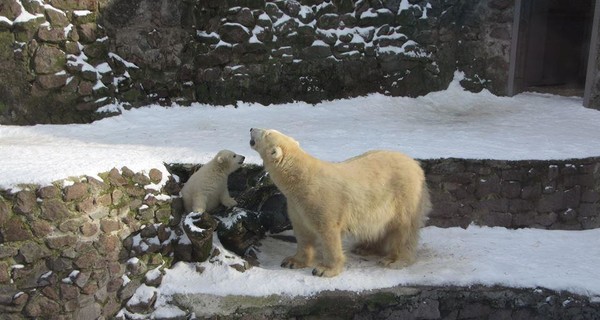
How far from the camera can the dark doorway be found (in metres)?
9.88

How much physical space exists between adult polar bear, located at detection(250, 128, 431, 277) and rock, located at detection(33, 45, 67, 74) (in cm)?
339

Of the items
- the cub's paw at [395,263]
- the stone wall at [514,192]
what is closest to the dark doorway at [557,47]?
the stone wall at [514,192]

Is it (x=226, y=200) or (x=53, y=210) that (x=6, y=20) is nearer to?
(x=53, y=210)

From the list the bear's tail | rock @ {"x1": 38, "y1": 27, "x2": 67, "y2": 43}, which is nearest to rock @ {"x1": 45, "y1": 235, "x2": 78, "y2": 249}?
the bear's tail

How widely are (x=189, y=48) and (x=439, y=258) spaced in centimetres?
434

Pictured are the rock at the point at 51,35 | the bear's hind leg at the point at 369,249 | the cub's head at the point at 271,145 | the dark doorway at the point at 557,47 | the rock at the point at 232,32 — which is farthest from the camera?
the dark doorway at the point at 557,47

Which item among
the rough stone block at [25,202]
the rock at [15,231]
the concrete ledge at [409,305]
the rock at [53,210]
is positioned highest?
the rough stone block at [25,202]

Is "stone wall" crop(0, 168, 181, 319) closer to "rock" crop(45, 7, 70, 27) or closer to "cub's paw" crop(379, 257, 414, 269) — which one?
"cub's paw" crop(379, 257, 414, 269)

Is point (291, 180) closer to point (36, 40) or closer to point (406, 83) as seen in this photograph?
point (36, 40)

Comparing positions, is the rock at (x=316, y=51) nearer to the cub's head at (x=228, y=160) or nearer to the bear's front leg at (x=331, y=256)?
the cub's head at (x=228, y=160)

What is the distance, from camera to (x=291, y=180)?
4.57m

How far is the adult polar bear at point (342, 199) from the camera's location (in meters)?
4.55

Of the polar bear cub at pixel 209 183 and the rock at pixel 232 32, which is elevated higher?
the rock at pixel 232 32

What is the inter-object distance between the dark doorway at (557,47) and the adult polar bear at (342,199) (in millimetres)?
5245
